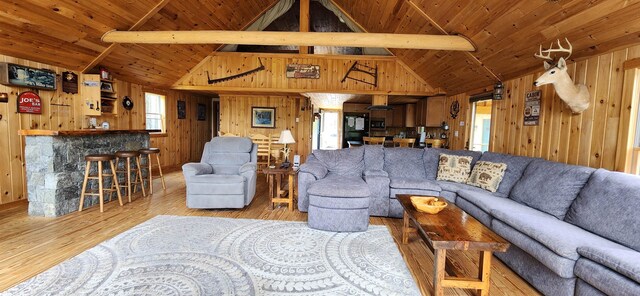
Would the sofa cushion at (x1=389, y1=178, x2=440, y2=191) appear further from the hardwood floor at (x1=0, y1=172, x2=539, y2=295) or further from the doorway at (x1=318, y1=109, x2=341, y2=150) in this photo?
the doorway at (x1=318, y1=109, x2=341, y2=150)

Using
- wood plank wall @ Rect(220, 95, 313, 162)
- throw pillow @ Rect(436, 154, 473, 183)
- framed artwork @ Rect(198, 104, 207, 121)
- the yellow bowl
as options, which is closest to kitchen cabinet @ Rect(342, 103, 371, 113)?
wood plank wall @ Rect(220, 95, 313, 162)

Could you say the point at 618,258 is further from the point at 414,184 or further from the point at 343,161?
the point at 343,161

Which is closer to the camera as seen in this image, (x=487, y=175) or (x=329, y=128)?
(x=487, y=175)

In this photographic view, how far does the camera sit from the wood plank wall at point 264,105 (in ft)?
24.5

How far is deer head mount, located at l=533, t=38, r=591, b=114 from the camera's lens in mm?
2678

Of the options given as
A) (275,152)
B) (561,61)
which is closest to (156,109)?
(275,152)

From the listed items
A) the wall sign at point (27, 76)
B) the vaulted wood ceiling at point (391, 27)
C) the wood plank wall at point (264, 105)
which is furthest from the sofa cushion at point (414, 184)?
the wall sign at point (27, 76)

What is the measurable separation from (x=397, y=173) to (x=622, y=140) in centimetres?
225

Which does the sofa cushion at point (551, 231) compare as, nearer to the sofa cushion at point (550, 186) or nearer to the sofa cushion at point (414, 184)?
the sofa cushion at point (550, 186)

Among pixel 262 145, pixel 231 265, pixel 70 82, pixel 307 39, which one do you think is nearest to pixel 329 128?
pixel 262 145

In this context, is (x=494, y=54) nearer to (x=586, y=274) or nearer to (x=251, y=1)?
(x=586, y=274)

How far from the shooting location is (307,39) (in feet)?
12.7

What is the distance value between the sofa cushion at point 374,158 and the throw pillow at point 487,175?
1.17 metres

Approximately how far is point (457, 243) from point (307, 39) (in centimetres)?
312
